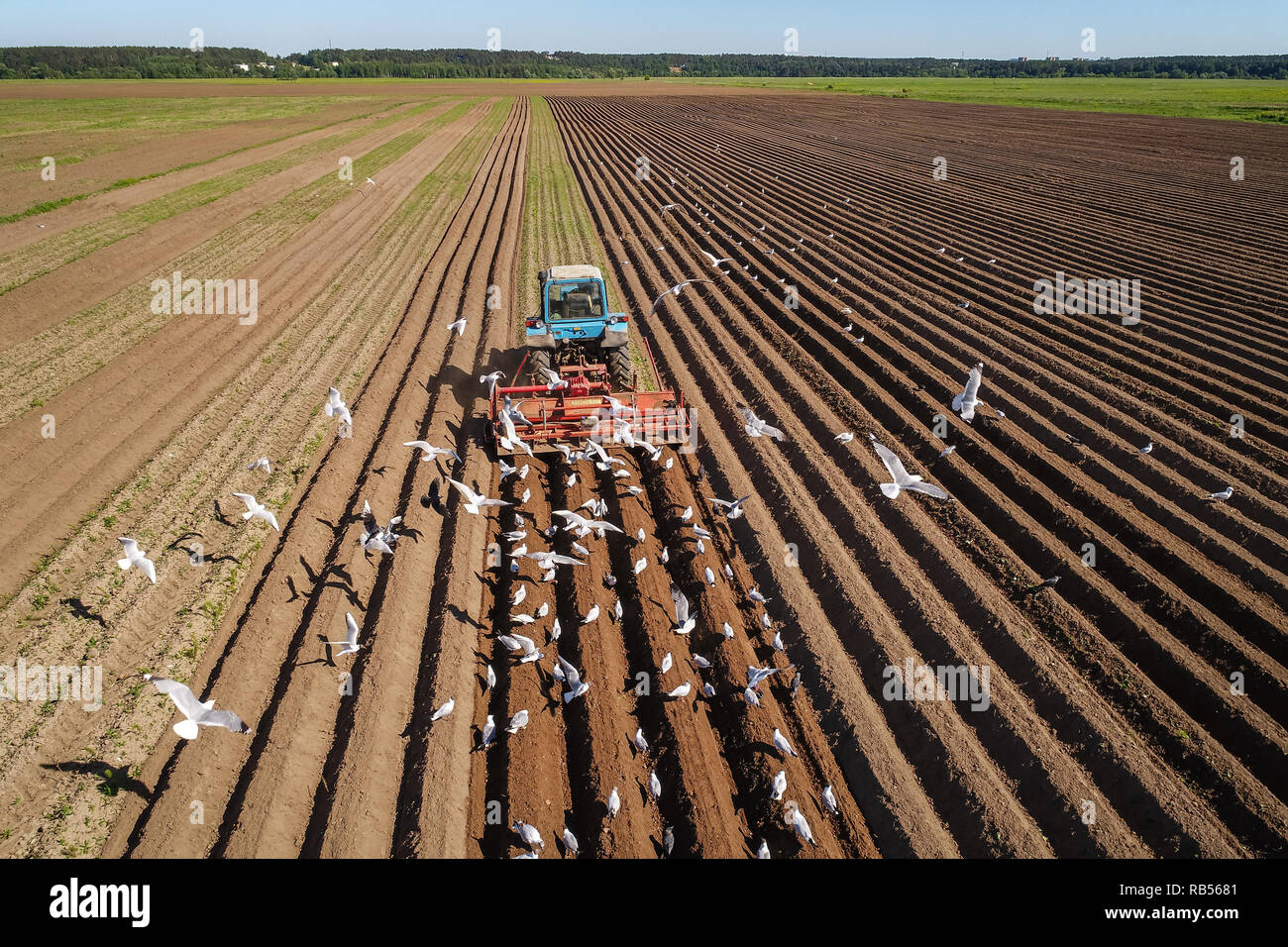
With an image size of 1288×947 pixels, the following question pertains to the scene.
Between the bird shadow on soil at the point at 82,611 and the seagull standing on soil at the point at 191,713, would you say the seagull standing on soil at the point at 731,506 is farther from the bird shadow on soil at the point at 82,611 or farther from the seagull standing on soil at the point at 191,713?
the bird shadow on soil at the point at 82,611

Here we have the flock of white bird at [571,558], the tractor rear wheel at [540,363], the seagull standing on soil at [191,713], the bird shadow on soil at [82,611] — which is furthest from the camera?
the tractor rear wheel at [540,363]

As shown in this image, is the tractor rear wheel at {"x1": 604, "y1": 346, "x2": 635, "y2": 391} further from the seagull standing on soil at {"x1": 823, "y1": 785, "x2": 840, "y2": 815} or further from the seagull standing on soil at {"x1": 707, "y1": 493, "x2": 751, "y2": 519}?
the seagull standing on soil at {"x1": 823, "y1": 785, "x2": 840, "y2": 815}

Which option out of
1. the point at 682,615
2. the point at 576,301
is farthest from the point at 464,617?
the point at 576,301

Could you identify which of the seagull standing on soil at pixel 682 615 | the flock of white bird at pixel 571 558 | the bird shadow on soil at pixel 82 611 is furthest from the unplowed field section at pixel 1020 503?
the bird shadow on soil at pixel 82 611

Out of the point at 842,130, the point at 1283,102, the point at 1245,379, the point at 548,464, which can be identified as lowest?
the point at 548,464
